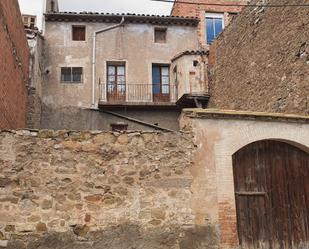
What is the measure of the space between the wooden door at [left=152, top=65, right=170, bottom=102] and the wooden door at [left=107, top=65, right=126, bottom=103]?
58.9 inches

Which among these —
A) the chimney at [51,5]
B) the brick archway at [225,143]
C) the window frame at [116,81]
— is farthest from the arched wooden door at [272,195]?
the chimney at [51,5]

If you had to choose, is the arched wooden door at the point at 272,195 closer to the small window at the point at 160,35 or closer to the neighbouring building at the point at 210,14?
the small window at the point at 160,35

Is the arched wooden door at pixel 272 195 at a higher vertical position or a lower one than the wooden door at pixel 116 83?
lower

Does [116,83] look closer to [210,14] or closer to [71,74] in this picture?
[71,74]

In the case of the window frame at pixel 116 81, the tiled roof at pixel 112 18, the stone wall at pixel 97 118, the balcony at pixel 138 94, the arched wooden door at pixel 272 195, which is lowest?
the arched wooden door at pixel 272 195

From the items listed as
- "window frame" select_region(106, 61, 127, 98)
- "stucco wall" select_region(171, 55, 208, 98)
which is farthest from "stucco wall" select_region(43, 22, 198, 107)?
"stucco wall" select_region(171, 55, 208, 98)

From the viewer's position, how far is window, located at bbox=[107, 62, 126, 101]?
746 inches

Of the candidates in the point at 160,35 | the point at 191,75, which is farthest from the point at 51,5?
the point at 191,75

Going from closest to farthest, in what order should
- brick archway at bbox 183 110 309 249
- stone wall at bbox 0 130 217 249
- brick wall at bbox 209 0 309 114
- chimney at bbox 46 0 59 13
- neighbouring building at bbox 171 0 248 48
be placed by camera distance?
stone wall at bbox 0 130 217 249, brick archway at bbox 183 110 309 249, brick wall at bbox 209 0 309 114, chimney at bbox 46 0 59 13, neighbouring building at bbox 171 0 248 48

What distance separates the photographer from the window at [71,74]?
18.9 metres

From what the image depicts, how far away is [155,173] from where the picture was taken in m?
6.89

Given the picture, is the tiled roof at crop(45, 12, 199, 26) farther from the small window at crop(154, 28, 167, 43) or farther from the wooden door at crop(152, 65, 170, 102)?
the wooden door at crop(152, 65, 170, 102)

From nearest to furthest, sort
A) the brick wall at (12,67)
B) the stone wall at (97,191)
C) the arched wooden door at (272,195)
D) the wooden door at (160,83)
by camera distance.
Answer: the stone wall at (97,191) → the arched wooden door at (272,195) → the brick wall at (12,67) → the wooden door at (160,83)

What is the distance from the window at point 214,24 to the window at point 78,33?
22.5 feet
